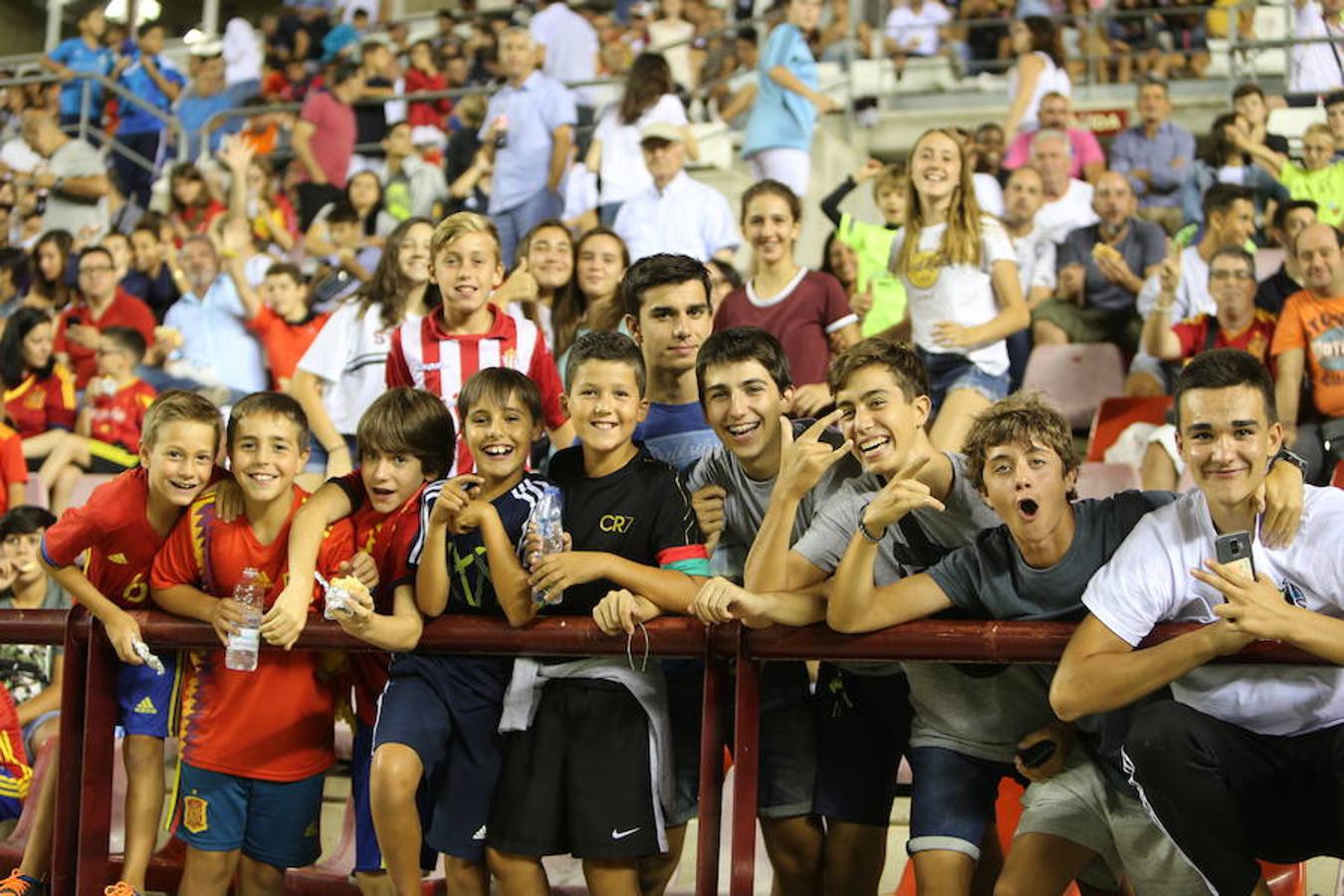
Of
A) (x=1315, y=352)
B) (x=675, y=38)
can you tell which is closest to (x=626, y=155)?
(x=675, y=38)

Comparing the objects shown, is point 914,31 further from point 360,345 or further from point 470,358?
point 470,358

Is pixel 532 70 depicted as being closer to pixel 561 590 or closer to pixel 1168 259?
pixel 1168 259

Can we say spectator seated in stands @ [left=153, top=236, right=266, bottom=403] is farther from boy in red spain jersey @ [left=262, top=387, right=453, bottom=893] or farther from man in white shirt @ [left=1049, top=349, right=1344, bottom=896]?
man in white shirt @ [left=1049, top=349, right=1344, bottom=896]

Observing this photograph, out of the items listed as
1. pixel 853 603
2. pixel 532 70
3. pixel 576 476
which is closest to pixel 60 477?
pixel 532 70

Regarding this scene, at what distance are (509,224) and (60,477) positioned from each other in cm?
301

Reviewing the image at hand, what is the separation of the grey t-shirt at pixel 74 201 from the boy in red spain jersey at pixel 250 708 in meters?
8.97

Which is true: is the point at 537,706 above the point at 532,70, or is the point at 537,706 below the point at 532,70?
below

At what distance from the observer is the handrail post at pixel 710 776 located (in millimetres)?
3586

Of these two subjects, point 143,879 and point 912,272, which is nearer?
point 143,879

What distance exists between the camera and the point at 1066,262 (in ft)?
28.0

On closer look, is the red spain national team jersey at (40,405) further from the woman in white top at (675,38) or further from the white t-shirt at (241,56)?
the white t-shirt at (241,56)

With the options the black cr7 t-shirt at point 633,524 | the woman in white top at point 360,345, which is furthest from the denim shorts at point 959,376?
the black cr7 t-shirt at point 633,524

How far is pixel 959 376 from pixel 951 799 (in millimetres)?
2818

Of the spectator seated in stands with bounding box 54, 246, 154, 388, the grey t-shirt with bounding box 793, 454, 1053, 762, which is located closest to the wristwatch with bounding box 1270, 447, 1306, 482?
the grey t-shirt with bounding box 793, 454, 1053, 762
